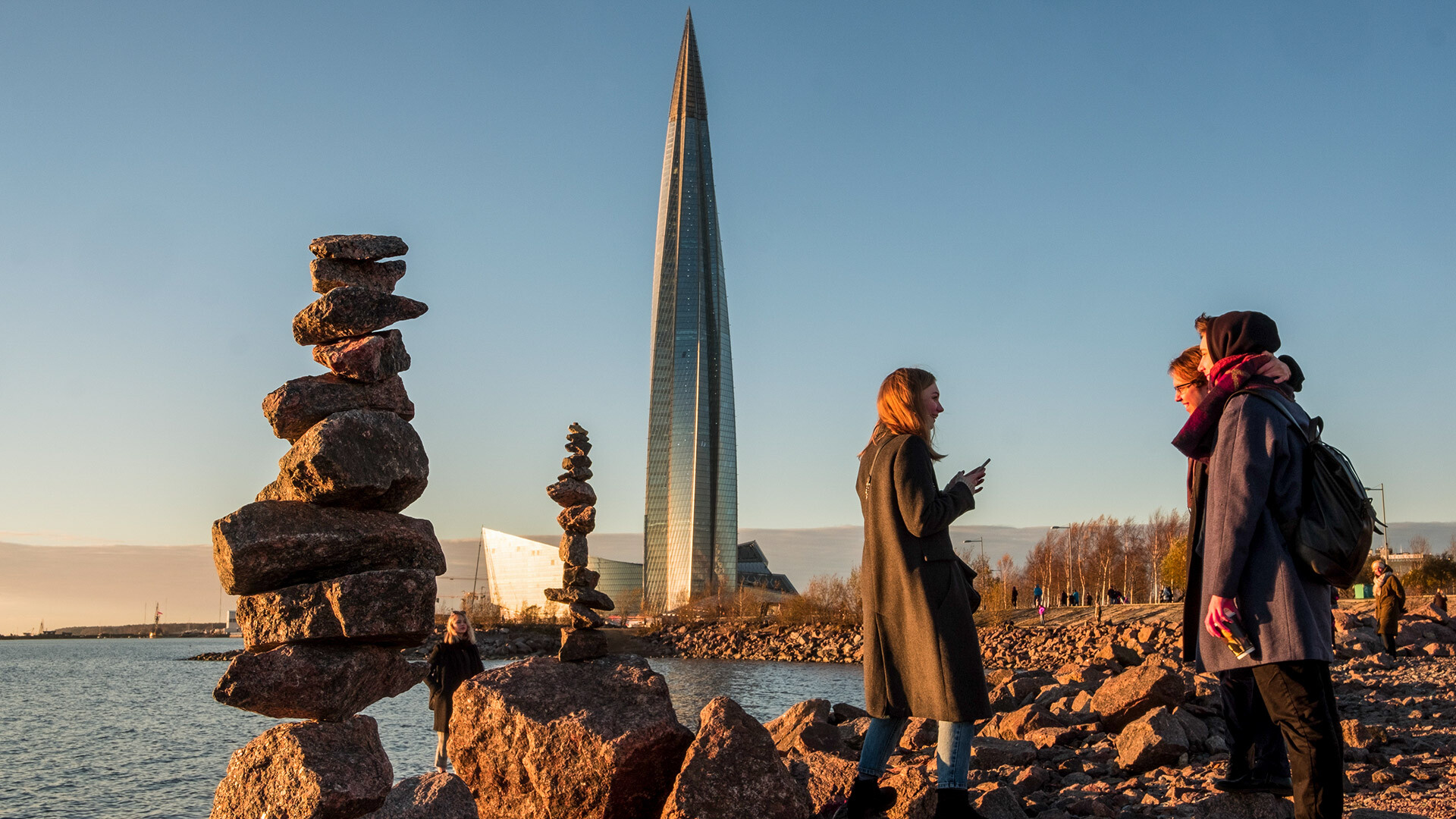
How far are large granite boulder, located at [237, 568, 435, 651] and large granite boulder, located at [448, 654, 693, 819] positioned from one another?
113 cm

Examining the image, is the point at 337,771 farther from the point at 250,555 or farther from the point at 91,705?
the point at 91,705

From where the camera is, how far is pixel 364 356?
521 centimetres

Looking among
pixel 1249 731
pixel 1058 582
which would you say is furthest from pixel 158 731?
pixel 1058 582

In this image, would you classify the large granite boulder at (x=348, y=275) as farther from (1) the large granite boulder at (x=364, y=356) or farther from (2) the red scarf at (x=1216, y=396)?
(2) the red scarf at (x=1216, y=396)

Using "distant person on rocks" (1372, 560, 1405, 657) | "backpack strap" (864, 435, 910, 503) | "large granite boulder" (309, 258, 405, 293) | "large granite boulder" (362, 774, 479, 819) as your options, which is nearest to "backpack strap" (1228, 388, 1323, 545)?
"backpack strap" (864, 435, 910, 503)

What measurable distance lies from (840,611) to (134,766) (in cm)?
4577

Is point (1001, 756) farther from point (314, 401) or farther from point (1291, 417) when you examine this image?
point (314, 401)

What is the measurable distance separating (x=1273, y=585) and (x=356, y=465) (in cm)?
388

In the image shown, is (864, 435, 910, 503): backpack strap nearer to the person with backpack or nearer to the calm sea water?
the person with backpack

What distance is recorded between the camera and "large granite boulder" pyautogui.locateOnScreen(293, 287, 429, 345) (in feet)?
17.1

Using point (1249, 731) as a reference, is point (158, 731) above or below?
below

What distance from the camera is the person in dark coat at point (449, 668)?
25.6ft

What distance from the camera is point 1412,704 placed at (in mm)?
8516

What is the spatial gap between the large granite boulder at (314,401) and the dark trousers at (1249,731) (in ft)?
13.6
